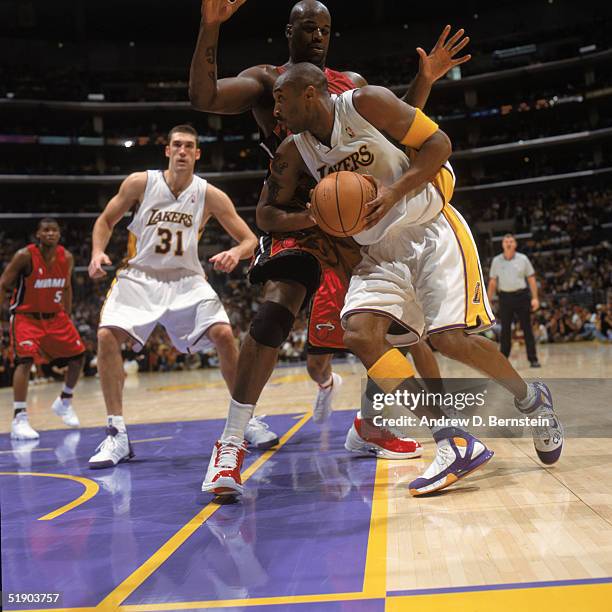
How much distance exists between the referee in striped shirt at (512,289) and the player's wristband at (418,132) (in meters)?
6.71

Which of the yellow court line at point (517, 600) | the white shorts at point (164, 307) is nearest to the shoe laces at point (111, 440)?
the white shorts at point (164, 307)

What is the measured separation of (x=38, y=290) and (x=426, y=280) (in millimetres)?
4882

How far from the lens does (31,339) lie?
6.62 metres

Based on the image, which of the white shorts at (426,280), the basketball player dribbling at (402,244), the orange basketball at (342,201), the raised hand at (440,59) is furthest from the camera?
the raised hand at (440,59)

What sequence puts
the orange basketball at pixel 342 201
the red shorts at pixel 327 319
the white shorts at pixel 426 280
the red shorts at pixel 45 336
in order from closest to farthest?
the orange basketball at pixel 342 201
the white shorts at pixel 426 280
the red shorts at pixel 327 319
the red shorts at pixel 45 336

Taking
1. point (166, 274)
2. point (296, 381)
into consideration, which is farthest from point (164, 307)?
point (296, 381)

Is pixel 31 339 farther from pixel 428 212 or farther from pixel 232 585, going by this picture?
Answer: pixel 232 585

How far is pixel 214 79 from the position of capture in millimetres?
3225

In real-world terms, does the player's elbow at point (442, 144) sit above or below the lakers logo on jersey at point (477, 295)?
above

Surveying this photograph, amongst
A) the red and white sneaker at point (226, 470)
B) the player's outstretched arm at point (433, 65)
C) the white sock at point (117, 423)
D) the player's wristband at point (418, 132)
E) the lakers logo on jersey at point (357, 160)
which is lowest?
the white sock at point (117, 423)

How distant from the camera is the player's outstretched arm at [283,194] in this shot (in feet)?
10.5

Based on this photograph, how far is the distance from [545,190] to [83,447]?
27.2 m

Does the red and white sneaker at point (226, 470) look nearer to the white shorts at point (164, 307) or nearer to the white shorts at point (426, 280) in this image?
the white shorts at point (426, 280)

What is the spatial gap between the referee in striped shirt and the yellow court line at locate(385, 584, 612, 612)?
7905mm
